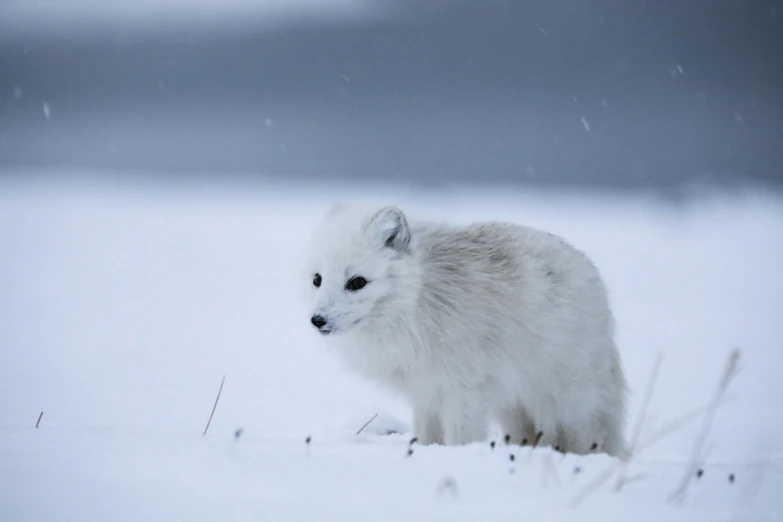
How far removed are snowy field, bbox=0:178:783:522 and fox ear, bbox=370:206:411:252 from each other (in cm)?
73

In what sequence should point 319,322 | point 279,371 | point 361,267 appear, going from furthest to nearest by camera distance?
1. point 279,371
2. point 361,267
3. point 319,322

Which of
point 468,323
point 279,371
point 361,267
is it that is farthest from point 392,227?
point 279,371

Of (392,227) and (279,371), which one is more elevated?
(392,227)

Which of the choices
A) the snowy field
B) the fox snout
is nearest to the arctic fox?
the fox snout

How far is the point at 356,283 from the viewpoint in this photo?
3254mm

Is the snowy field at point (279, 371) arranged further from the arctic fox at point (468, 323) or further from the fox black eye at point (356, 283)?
the fox black eye at point (356, 283)

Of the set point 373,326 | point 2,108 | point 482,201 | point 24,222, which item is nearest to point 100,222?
point 24,222

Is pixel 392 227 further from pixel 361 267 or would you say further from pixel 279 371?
pixel 279 371

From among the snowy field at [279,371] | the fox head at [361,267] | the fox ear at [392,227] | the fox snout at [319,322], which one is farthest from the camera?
the fox ear at [392,227]

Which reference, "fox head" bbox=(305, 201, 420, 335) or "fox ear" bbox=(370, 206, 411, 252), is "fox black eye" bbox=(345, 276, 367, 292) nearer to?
"fox head" bbox=(305, 201, 420, 335)

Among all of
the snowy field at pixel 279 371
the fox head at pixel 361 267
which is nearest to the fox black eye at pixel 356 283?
the fox head at pixel 361 267

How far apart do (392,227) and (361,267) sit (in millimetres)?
246

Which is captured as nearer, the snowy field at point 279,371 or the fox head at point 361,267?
the snowy field at point 279,371

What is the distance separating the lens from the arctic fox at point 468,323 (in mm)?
3219
